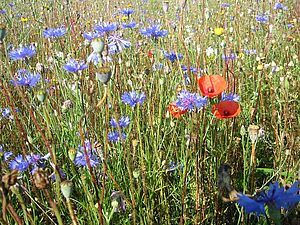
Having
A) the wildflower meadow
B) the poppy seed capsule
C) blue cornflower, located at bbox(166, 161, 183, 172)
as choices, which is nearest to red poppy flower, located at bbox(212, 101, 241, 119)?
the wildflower meadow

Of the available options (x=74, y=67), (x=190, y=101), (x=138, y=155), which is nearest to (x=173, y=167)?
(x=138, y=155)

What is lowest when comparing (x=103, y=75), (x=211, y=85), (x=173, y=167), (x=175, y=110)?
(x=173, y=167)

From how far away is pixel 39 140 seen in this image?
1721 millimetres

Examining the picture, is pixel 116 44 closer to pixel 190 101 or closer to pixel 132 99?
pixel 132 99

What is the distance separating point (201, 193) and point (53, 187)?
1.83ft

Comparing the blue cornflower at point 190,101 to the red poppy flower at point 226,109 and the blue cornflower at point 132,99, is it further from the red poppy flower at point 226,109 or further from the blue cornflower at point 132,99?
the blue cornflower at point 132,99

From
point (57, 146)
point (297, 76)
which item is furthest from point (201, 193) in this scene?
point (297, 76)

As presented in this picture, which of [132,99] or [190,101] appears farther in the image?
[132,99]

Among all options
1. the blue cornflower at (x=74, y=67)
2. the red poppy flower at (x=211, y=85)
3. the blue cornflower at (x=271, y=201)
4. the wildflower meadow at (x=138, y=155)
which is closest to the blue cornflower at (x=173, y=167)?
the wildflower meadow at (x=138, y=155)

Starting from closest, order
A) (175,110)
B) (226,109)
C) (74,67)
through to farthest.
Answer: (226,109) < (175,110) < (74,67)

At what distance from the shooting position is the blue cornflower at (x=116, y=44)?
5.59ft

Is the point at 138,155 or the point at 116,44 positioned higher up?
the point at 116,44

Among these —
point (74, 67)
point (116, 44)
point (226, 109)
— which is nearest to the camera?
point (226, 109)

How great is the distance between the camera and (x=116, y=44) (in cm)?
174
